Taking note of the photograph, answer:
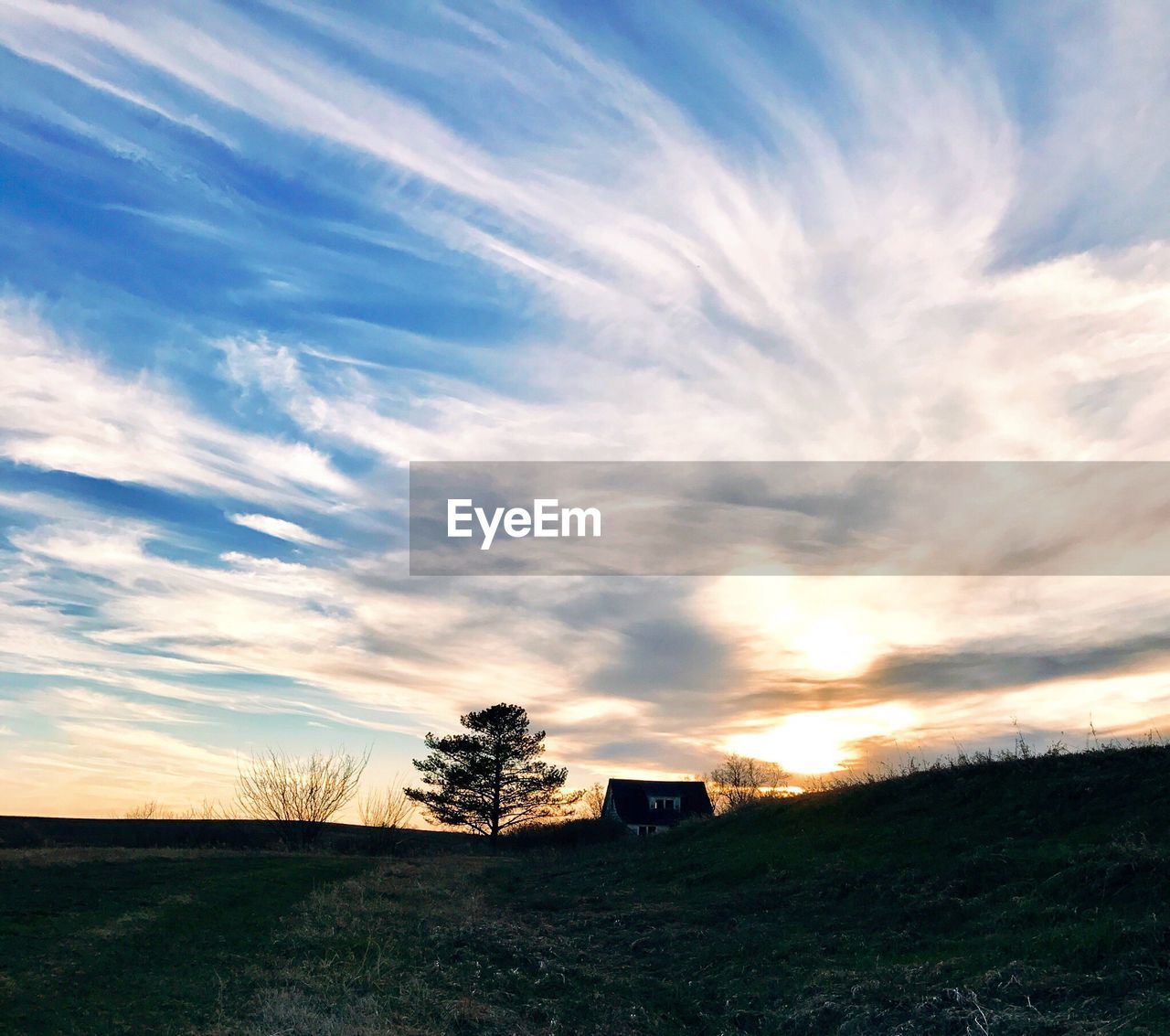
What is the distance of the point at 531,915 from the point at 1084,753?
17.1 meters

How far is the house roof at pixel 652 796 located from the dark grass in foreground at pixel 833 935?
45.4 metres

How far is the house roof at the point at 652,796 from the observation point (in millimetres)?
75500

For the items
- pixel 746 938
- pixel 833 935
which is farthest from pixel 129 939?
pixel 833 935

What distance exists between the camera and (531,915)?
84.0 ft

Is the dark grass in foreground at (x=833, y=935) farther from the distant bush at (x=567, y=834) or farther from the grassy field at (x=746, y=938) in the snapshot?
the distant bush at (x=567, y=834)

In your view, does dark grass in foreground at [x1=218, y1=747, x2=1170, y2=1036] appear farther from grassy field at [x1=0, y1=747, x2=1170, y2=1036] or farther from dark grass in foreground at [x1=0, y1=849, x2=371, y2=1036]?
dark grass in foreground at [x1=0, y1=849, x2=371, y2=1036]

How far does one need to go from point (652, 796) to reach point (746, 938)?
193ft

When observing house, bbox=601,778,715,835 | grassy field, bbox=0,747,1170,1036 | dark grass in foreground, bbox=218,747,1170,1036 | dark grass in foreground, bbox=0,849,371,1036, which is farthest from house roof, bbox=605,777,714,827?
dark grass in foreground, bbox=0,849,371,1036

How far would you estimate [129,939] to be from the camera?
1750 centimetres

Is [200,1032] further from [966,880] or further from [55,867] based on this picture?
[55,867]

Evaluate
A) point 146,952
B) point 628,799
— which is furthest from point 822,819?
point 628,799

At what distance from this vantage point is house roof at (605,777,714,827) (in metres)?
75.5

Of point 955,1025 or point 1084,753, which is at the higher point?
point 1084,753

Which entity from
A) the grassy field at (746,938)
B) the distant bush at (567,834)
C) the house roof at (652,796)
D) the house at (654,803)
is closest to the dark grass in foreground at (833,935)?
the grassy field at (746,938)
